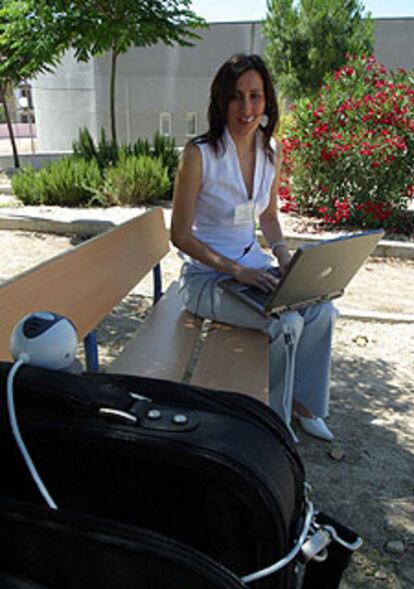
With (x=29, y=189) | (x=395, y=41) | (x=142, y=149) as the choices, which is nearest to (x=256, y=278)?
(x=29, y=189)

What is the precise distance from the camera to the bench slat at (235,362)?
204cm

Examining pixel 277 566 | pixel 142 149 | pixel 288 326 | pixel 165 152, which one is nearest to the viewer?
pixel 277 566

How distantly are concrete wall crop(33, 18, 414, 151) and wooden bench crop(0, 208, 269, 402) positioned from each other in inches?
678

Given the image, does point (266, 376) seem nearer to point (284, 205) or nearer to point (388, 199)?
point (388, 199)

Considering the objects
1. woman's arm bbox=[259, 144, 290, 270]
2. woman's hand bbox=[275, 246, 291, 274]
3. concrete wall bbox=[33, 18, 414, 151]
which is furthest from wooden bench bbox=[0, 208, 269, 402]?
concrete wall bbox=[33, 18, 414, 151]

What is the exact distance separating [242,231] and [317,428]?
3.35 feet

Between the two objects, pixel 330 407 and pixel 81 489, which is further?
pixel 330 407

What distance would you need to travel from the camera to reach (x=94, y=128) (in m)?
19.0

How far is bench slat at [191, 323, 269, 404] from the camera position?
204 cm

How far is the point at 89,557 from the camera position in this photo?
2.76 feet

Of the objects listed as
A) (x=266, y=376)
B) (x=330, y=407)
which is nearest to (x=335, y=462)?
(x=330, y=407)

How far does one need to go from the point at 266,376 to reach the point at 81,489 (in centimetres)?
119

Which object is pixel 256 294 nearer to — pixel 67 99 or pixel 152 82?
pixel 152 82

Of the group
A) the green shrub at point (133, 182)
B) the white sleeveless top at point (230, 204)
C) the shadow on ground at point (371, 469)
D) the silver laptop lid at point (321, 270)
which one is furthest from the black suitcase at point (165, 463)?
the green shrub at point (133, 182)
